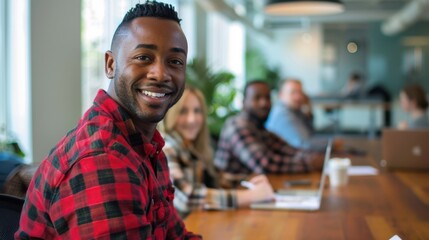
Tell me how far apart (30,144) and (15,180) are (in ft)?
7.13

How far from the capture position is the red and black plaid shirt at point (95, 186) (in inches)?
39.6

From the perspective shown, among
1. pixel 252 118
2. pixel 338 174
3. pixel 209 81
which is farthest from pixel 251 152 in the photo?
pixel 209 81

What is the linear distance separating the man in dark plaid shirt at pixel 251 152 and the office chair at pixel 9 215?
6.91ft

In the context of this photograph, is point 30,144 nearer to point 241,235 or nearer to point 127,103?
point 241,235

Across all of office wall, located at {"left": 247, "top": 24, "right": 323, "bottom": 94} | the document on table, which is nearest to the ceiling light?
the document on table

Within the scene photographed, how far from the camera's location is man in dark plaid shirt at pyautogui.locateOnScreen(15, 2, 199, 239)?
39.9 inches

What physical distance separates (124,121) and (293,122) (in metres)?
4.01

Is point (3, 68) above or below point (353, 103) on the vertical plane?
above

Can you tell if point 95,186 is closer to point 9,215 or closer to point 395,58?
point 9,215

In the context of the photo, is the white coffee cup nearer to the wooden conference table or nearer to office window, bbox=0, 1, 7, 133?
the wooden conference table

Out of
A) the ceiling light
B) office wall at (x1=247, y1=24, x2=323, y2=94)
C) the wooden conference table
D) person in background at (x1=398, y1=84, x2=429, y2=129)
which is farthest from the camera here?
office wall at (x1=247, y1=24, x2=323, y2=94)

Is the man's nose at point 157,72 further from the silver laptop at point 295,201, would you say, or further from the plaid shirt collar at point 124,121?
the silver laptop at point 295,201

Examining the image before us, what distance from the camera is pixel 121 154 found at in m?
1.07

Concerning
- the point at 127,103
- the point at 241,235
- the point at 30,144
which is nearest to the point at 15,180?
the point at 127,103
